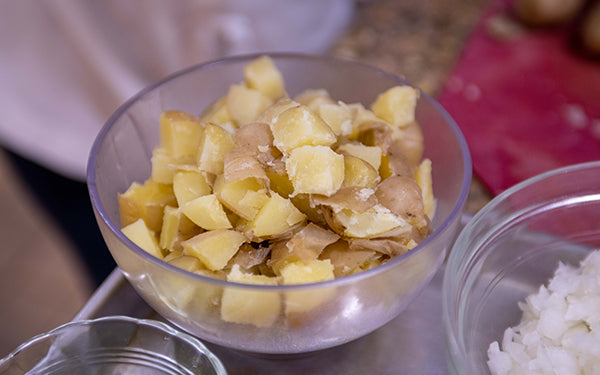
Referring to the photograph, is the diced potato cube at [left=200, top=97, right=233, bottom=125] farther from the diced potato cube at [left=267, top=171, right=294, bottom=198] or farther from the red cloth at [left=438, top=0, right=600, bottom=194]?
the red cloth at [left=438, top=0, right=600, bottom=194]

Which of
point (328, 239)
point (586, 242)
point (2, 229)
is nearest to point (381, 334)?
point (328, 239)

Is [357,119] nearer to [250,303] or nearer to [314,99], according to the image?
[314,99]

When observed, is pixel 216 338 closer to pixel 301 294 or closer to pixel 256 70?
pixel 301 294

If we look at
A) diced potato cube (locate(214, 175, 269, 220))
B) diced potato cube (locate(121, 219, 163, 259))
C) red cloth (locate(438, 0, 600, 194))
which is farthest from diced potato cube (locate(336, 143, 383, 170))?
red cloth (locate(438, 0, 600, 194))

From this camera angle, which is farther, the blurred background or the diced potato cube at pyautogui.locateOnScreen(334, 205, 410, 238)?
the blurred background

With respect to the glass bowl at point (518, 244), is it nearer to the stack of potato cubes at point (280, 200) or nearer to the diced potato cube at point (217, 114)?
the stack of potato cubes at point (280, 200)

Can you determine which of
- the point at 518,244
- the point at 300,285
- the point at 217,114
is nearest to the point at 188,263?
the point at 300,285
